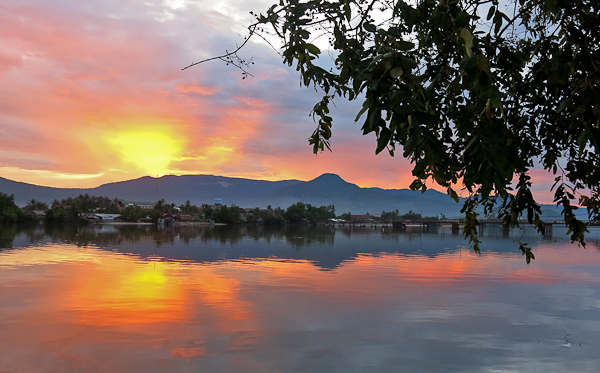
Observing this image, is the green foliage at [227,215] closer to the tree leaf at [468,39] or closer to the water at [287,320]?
the water at [287,320]

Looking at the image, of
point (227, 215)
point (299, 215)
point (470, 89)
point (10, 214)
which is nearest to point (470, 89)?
point (470, 89)

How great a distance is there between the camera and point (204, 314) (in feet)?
63.3

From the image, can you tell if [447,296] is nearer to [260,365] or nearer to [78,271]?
[260,365]

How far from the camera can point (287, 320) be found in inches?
725

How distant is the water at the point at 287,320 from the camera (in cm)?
1359

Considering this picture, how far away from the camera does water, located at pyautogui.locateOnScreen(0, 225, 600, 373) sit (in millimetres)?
13594

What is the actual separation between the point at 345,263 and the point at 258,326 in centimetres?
2535

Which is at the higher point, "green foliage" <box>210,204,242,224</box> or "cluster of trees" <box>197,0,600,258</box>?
"cluster of trees" <box>197,0,600,258</box>

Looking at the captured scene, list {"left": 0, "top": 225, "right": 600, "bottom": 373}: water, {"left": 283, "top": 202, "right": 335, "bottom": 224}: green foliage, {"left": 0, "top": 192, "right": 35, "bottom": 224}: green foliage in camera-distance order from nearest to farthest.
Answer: {"left": 0, "top": 225, "right": 600, "bottom": 373}: water
{"left": 0, "top": 192, "right": 35, "bottom": 224}: green foliage
{"left": 283, "top": 202, "right": 335, "bottom": 224}: green foliage

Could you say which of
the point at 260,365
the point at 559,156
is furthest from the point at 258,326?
the point at 559,156

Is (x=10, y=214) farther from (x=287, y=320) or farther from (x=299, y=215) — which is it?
(x=287, y=320)

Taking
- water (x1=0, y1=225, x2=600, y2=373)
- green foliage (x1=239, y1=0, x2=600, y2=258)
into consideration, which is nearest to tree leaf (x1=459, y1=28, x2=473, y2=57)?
green foliage (x1=239, y1=0, x2=600, y2=258)

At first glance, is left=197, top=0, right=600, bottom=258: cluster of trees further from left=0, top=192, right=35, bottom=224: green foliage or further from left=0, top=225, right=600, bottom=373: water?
left=0, top=192, right=35, bottom=224: green foliage

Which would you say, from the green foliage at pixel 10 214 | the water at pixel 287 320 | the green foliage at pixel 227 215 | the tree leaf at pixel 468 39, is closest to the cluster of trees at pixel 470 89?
the tree leaf at pixel 468 39
